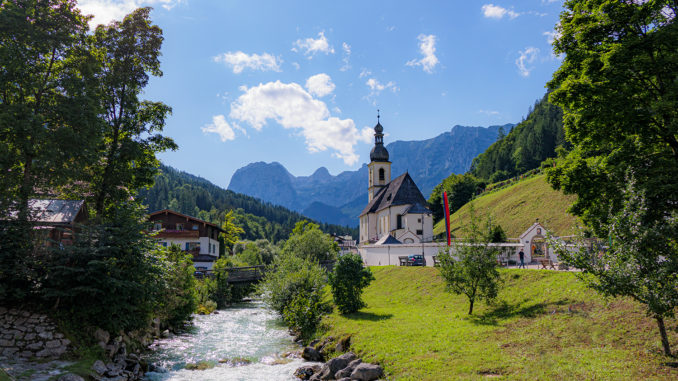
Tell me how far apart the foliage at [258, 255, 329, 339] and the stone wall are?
41.2 feet

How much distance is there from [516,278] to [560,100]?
1153 cm

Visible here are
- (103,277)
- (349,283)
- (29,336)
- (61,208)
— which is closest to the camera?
(29,336)

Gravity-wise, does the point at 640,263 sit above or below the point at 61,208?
below

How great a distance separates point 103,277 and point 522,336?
17407 mm

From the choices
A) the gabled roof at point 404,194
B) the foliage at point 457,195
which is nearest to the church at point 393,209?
the gabled roof at point 404,194

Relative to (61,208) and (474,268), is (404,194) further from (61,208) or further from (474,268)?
(61,208)

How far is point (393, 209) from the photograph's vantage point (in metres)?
70.8

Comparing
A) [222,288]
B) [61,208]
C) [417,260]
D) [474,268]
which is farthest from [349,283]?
[222,288]

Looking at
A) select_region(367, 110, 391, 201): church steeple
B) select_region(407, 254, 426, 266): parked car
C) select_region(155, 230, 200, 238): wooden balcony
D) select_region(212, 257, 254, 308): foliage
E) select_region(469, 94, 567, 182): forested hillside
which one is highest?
select_region(469, 94, 567, 182): forested hillside

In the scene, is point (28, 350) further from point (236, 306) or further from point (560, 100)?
point (236, 306)

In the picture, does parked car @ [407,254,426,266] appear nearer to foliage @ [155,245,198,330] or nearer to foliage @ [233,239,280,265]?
foliage @ [155,245,198,330]

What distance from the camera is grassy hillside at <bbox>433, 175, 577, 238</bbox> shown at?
2141 inches

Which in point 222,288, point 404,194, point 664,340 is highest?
point 404,194

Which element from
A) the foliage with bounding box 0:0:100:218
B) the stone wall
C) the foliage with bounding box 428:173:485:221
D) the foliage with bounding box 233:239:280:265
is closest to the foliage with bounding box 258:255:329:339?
the stone wall
